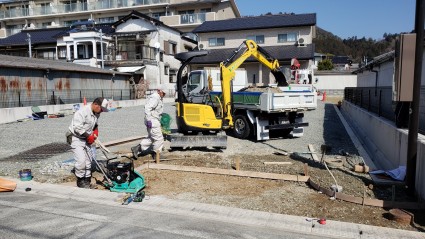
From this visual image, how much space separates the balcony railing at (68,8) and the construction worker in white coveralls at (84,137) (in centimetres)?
4454

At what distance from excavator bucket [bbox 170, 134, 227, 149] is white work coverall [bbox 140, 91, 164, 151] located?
636mm

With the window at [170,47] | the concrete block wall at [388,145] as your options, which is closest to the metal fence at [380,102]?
the concrete block wall at [388,145]

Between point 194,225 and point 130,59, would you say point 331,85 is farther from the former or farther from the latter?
point 194,225

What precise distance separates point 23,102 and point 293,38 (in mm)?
25103

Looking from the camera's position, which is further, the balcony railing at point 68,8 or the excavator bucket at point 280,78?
the balcony railing at point 68,8

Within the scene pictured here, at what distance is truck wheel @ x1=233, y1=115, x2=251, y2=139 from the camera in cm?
1165

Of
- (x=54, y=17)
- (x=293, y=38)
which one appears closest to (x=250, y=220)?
(x=293, y=38)

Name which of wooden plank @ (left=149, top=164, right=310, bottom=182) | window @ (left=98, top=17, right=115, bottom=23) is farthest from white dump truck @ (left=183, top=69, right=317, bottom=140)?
window @ (left=98, top=17, right=115, bottom=23)

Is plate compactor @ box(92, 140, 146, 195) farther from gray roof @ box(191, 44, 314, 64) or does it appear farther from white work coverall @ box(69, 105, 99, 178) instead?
gray roof @ box(191, 44, 314, 64)

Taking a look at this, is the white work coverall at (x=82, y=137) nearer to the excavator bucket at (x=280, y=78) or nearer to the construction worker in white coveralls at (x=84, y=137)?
the construction worker in white coveralls at (x=84, y=137)

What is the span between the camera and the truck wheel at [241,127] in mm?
11648

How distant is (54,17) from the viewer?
53906 millimetres

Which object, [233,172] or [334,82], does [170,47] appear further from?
[233,172]

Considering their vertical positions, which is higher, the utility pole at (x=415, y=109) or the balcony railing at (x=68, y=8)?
the balcony railing at (x=68, y=8)
